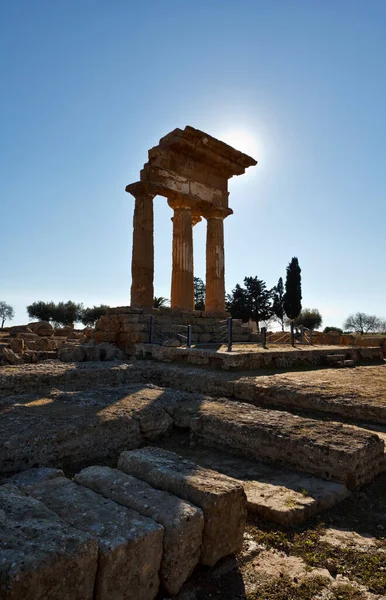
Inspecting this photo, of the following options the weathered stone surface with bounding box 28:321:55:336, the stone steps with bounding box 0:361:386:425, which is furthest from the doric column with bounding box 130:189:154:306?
the weathered stone surface with bounding box 28:321:55:336

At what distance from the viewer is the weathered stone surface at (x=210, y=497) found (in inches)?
89.0

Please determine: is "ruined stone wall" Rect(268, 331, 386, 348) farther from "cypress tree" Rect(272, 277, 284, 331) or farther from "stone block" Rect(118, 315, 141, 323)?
"cypress tree" Rect(272, 277, 284, 331)

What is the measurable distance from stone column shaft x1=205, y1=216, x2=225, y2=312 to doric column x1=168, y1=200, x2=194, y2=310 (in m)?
1.20

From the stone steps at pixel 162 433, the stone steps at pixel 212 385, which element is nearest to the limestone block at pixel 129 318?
the stone steps at pixel 212 385

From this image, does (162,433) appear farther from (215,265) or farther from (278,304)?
(278,304)

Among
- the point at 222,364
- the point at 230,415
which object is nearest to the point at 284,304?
the point at 222,364

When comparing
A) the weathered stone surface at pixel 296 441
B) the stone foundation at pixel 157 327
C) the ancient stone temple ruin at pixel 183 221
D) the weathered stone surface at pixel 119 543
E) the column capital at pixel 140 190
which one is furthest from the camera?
the column capital at pixel 140 190

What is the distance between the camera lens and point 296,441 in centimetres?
375

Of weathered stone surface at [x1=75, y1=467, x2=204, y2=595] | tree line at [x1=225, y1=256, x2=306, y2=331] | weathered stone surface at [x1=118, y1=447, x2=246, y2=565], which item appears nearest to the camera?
weathered stone surface at [x1=75, y1=467, x2=204, y2=595]

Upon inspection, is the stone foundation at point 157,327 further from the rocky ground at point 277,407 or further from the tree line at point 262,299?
the tree line at point 262,299

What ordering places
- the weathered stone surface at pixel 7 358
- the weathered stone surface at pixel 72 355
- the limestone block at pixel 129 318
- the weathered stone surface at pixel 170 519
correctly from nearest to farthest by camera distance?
1. the weathered stone surface at pixel 170 519
2. the weathered stone surface at pixel 7 358
3. the weathered stone surface at pixel 72 355
4. the limestone block at pixel 129 318

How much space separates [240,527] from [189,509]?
17.6 inches

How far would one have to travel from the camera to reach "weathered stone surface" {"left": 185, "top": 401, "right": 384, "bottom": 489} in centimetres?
346

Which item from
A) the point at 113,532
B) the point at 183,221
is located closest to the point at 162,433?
the point at 113,532
